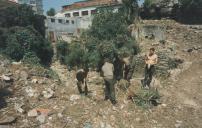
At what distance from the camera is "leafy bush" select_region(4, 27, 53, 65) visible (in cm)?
2417

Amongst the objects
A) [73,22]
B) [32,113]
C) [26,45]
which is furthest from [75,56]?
[73,22]

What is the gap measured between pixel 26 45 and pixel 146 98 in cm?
1522

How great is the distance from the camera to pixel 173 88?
13.9m

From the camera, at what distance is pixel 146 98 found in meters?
11.7

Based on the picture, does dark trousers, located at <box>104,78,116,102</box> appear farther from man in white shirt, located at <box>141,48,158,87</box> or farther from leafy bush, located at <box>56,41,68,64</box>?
leafy bush, located at <box>56,41,68,64</box>

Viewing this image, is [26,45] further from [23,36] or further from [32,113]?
[32,113]

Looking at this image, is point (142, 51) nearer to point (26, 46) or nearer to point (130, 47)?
point (130, 47)

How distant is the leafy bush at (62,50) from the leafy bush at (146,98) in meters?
15.3

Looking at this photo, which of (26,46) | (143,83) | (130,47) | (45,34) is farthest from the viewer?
(45,34)

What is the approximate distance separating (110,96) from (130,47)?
10222 mm

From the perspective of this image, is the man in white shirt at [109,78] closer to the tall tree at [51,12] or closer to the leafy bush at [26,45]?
the leafy bush at [26,45]

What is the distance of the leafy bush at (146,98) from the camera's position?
11.6 metres

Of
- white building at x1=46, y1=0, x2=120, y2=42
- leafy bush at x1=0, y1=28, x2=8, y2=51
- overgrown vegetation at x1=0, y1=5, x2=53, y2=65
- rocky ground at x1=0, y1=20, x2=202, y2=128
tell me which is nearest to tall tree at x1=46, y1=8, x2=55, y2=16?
white building at x1=46, y1=0, x2=120, y2=42

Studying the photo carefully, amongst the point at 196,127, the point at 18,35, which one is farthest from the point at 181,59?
the point at 18,35
